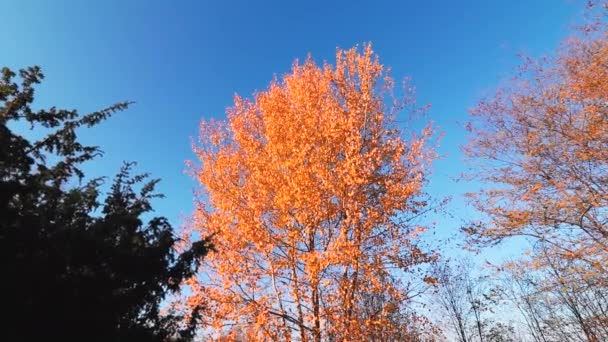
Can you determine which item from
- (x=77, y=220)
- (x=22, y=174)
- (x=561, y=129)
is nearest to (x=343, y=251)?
(x=77, y=220)

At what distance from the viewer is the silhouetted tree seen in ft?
11.9

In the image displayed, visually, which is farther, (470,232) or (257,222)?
(470,232)

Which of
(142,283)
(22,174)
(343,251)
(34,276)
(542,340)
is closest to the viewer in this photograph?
(34,276)

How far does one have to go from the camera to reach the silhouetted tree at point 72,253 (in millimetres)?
3617

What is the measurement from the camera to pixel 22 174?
4.96 meters

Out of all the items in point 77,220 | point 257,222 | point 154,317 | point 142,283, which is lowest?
point 154,317

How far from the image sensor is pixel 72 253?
400 cm

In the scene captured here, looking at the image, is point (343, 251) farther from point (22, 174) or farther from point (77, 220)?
point (22, 174)

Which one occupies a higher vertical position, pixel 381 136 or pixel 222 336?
pixel 381 136

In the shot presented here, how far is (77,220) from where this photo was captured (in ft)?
15.5

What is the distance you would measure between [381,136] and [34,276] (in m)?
7.31

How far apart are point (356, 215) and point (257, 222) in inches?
79.5

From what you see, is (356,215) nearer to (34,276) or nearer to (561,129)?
(34,276)

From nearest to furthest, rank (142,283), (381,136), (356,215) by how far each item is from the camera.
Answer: (142,283)
(356,215)
(381,136)
